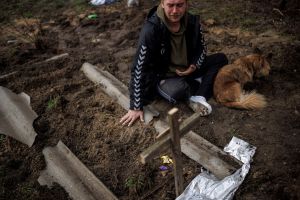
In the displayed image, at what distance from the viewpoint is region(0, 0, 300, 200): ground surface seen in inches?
128

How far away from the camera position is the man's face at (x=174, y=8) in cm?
334

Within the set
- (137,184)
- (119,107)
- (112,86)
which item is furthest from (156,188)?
(112,86)

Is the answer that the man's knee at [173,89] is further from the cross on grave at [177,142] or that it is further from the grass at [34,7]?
the grass at [34,7]

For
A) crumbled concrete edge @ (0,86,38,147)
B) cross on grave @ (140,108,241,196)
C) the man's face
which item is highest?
the man's face

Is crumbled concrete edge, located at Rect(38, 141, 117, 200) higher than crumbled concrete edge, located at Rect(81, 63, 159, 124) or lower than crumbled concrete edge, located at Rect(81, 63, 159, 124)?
lower

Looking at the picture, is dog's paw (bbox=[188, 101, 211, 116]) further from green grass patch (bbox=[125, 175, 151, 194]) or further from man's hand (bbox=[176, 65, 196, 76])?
green grass patch (bbox=[125, 175, 151, 194])

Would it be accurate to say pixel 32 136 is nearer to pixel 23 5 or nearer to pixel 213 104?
pixel 213 104

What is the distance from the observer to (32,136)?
12.9ft

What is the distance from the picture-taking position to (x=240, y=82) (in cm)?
410

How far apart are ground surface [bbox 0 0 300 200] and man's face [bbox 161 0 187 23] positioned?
1150 mm

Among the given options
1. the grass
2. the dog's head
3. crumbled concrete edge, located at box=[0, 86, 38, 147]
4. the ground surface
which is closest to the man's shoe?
the ground surface

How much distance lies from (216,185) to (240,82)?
Answer: 5.19 ft

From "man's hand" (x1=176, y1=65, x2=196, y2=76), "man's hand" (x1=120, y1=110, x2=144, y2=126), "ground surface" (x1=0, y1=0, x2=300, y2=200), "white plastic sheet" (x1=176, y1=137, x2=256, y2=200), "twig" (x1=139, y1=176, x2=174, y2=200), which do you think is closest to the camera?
"white plastic sheet" (x1=176, y1=137, x2=256, y2=200)

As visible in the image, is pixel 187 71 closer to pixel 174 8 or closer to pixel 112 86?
pixel 174 8
